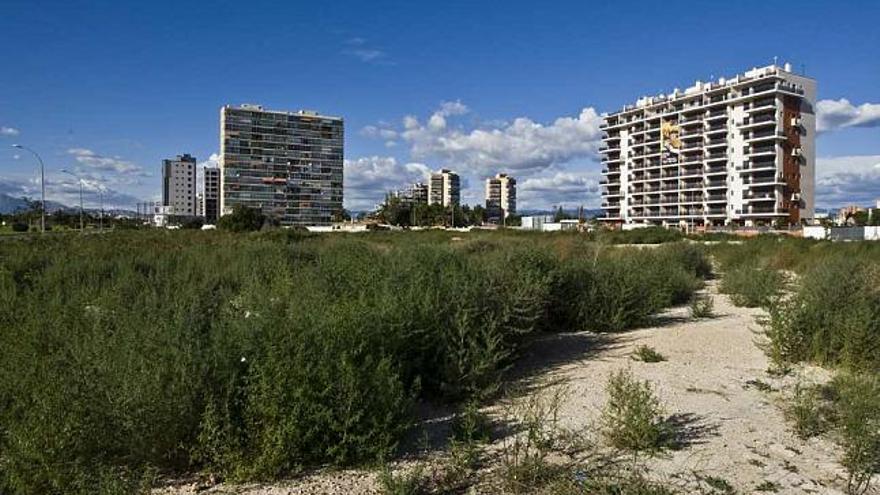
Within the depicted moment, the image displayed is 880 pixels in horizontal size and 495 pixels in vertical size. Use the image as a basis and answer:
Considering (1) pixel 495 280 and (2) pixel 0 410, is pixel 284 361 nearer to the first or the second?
(2) pixel 0 410

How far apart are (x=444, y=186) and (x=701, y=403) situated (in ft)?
616

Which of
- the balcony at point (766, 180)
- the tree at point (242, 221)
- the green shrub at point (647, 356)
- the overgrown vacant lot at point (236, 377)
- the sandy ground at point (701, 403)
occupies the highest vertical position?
the balcony at point (766, 180)

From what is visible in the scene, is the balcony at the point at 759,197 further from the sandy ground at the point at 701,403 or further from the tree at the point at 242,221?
the sandy ground at the point at 701,403

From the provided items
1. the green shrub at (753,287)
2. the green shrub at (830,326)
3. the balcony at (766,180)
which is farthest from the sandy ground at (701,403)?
the balcony at (766,180)

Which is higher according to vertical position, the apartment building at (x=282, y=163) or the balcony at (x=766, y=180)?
the apartment building at (x=282, y=163)

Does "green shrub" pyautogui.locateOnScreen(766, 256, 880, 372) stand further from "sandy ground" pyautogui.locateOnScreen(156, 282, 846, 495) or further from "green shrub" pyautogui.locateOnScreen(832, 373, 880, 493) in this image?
"green shrub" pyautogui.locateOnScreen(832, 373, 880, 493)

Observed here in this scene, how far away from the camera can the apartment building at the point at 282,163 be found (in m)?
138

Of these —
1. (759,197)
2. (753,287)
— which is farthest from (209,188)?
(753,287)

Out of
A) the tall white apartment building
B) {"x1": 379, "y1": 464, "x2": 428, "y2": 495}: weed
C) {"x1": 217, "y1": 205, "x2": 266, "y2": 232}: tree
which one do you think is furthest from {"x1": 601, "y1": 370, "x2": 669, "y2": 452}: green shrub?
the tall white apartment building

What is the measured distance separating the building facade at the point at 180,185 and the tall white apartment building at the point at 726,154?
433ft

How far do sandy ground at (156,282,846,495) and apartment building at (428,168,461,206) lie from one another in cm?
18116

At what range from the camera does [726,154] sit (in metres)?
80.4

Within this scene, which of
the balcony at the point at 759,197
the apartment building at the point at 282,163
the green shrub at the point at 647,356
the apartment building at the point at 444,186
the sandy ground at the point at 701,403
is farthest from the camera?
the apartment building at the point at 444,186

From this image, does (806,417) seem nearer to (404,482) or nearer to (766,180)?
(404,482)
